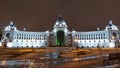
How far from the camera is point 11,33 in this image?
284 feet

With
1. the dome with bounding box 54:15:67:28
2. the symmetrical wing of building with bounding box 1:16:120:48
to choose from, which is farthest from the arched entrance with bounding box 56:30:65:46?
the dome with bounding box 54:15:67:28

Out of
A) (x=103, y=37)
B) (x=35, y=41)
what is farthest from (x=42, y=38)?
(x=103, y=37)

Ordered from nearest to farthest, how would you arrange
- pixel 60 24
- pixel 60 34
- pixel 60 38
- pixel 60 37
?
pixel 60 38 → pixel 60 37 → pixel 60 34 → pixel 60 24

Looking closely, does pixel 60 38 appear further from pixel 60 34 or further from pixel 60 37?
pixel 60 34

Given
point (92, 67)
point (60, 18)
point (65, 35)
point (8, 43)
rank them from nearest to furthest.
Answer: point (92, 67) → point (8, 43) → point (65, 35) → point (60, 18)

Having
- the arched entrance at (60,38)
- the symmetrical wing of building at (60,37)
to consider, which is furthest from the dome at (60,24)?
the arched entrance at (60,38)

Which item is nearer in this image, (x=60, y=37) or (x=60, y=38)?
(x=60, y=38)

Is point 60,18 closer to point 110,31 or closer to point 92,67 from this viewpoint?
point 110,31

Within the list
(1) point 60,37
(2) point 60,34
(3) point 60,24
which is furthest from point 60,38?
(3) point 60,24

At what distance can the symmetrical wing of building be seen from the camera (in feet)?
281

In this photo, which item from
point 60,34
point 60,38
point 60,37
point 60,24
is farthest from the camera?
point 60,24

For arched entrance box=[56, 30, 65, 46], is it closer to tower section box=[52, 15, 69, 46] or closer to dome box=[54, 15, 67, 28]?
tower section box=[52, 15, 69, 46]

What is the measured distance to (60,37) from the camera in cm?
8731

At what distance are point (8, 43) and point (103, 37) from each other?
153ft
